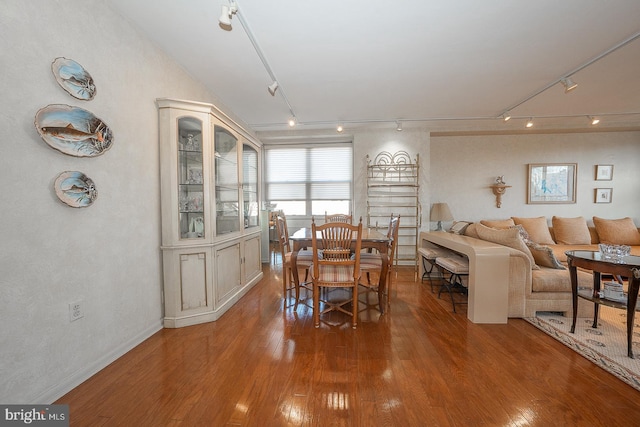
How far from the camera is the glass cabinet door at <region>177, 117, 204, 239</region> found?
2.45m

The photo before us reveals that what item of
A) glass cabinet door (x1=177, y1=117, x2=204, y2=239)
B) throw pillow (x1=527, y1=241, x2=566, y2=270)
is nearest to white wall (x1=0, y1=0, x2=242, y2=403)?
glass cabinet door (x1=177, y1=117, x2=204, y2=239)

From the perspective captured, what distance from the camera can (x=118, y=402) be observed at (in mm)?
1458

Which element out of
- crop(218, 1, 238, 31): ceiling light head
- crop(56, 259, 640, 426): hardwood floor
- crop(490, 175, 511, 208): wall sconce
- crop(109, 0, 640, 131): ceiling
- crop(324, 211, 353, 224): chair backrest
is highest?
crop(109, 0, 640, 131): ceiling

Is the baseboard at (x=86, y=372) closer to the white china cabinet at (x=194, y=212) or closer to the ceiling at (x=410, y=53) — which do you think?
the white china cabinet at (x=194, y=212)

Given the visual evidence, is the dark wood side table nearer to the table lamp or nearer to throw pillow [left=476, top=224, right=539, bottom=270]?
throw pillow [left=476, top=224, right=539, bottom=270]

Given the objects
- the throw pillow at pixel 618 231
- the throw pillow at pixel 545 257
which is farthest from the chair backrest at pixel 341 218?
the throw pillow at pixel 618 231

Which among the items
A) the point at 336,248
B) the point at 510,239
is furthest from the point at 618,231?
the point at 336,248

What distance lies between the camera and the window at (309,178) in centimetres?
517

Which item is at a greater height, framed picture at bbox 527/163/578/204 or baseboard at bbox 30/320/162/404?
framed picture at bbox 527/163/578/204

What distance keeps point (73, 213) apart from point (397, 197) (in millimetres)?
4542

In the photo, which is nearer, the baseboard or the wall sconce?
the baseboard

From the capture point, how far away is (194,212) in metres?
2.50

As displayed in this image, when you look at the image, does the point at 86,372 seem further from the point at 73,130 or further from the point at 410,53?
the point at 410,53

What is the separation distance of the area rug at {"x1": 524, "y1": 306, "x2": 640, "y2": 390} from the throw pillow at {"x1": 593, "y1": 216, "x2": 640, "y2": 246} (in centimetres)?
248
